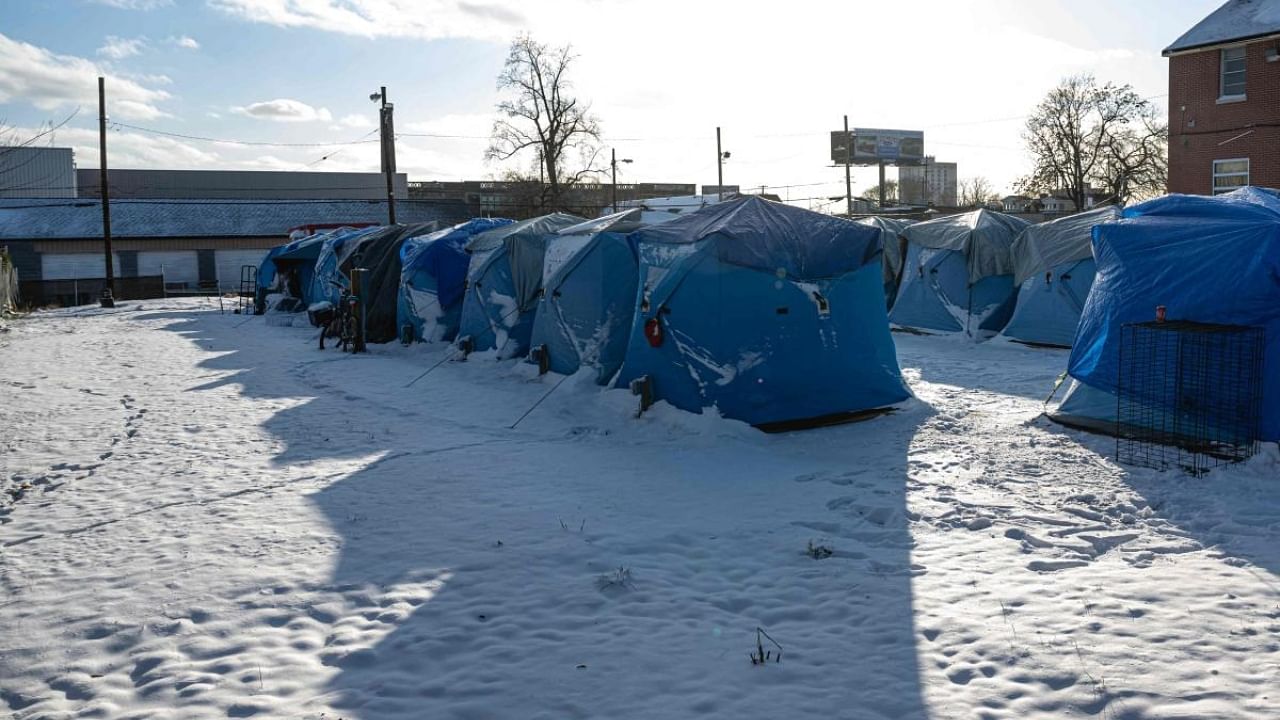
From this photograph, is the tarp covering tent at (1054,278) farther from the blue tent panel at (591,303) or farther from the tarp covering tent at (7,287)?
the tarp covering tent at (7,287)

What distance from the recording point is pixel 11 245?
1802 inches

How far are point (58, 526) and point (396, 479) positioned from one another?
2496mm

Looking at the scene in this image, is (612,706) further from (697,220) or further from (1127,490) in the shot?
(697,220)

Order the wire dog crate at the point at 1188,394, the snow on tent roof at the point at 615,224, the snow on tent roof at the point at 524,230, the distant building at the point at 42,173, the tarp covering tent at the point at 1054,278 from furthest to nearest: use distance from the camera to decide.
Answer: the distant building at the point at 42,173
the snow on tent roof at the point at 524,230
the tarp covering tent at the point at 1054,278
the snow on tent roof at the point at 615,224
the wire dog crate at the point at 1188,394

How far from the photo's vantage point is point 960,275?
18.4 metres

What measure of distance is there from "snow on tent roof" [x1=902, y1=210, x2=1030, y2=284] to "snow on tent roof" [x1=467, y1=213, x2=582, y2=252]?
23.7 ft

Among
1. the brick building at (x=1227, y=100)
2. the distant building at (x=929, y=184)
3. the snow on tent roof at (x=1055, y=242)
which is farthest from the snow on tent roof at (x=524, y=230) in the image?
the distant building at (x=929, y=184)

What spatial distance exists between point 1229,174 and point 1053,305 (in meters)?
16.5

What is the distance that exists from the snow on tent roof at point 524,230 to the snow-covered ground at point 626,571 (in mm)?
5511

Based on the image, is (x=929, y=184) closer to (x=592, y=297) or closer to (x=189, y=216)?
(x=189, y=216)

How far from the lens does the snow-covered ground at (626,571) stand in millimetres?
4355

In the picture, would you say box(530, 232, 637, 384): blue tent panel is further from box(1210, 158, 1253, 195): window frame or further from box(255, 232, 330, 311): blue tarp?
box(1210, 158, 1253, 195): window frame

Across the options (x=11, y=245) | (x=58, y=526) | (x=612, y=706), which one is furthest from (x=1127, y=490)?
(x=11, y=245)

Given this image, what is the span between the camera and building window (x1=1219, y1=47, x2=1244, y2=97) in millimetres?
27516
